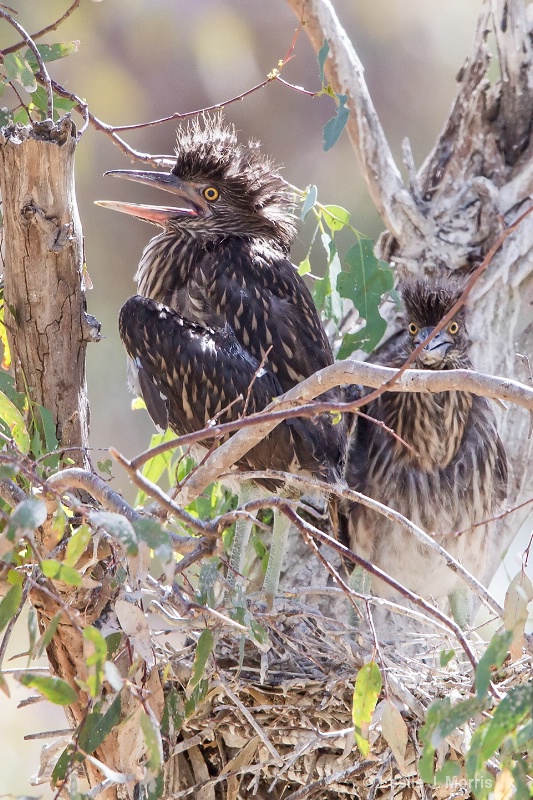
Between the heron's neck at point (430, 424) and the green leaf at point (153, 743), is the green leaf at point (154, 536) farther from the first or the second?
the heron's neck at point (430, 424)

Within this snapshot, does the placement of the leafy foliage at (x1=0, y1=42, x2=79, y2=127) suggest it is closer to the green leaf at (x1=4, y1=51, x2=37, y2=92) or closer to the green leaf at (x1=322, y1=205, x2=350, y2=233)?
the green leaf at (x1=4, y1=51, x2=37, y2=92)

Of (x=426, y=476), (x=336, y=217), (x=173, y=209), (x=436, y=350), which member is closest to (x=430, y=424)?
(x=426, y=476)

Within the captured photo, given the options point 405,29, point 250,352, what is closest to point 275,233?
point 250,352

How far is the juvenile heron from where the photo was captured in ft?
9.23

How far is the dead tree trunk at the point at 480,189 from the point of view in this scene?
3.57 m

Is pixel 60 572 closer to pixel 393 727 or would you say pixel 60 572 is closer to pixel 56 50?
pixel 393 727

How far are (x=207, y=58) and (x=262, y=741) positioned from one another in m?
5.78

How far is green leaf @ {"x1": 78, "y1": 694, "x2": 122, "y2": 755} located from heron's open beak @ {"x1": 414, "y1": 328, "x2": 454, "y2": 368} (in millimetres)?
1528

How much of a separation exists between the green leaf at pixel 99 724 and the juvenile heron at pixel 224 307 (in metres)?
0.94

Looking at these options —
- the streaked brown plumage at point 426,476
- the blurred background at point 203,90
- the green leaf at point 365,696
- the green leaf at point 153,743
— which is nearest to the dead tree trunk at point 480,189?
the streaked brown plumage at point 426,476

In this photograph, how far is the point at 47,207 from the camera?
2.29 m

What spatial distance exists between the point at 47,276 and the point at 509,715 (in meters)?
1.52

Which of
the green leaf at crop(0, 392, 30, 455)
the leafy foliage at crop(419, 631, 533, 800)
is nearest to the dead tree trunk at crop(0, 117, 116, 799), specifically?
the green leaf at crop(0, 392, 30, 455)

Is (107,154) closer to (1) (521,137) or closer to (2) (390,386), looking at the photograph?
(1) (521,137)
